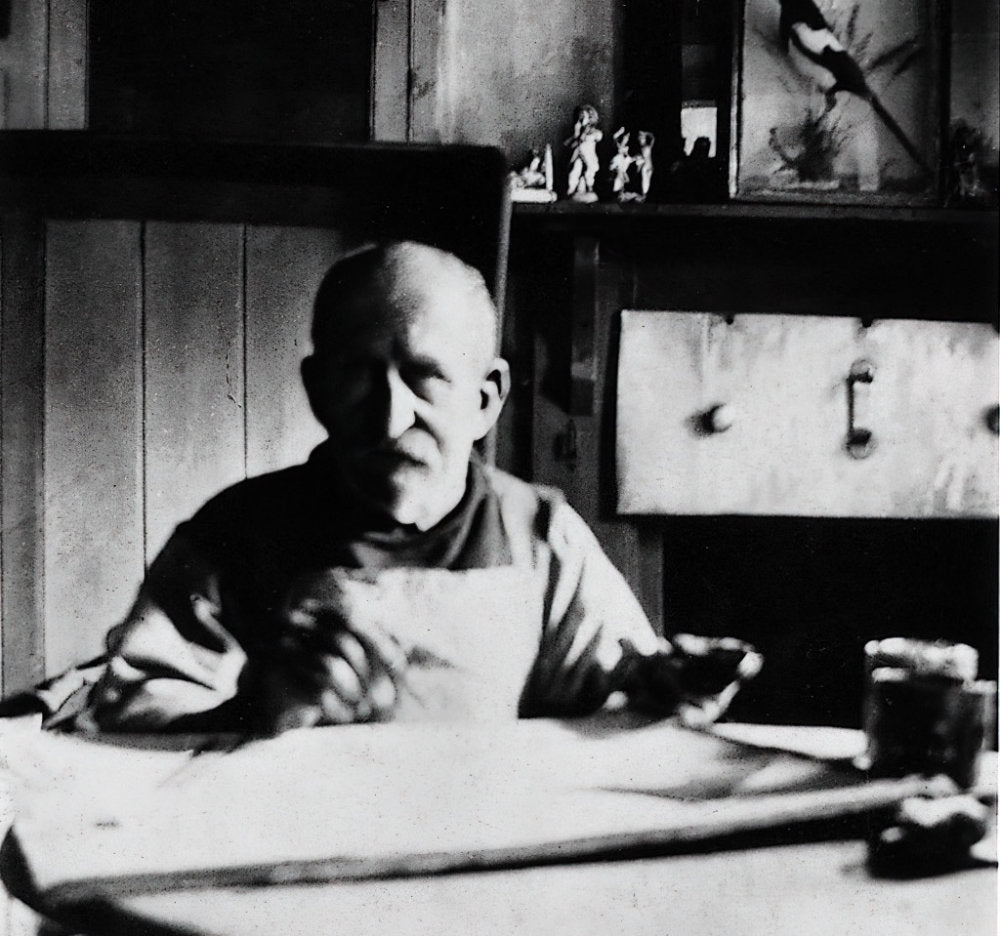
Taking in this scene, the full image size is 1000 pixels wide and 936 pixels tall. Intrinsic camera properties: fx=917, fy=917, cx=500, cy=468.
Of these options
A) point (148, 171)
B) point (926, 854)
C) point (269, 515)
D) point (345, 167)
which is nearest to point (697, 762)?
point (926, 854)

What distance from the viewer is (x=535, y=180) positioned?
0.92 m

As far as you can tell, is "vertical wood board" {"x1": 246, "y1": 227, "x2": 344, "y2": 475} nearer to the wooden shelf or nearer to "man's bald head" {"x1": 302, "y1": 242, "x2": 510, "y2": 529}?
"man's bald head" {"x1": 302, "y1": 242, "x2": 510, "y2": 529}

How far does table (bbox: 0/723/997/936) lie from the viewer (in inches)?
29.1

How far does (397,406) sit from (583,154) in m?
0.32

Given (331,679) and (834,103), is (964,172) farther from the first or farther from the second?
(331,679)

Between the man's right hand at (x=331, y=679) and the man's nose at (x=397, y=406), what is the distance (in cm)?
20

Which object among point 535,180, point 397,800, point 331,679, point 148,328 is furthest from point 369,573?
point 535,180

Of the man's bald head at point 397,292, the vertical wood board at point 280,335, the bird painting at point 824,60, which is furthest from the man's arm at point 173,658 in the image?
the bird painting at point 824,60

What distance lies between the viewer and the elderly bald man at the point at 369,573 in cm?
88

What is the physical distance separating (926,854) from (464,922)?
0.40m

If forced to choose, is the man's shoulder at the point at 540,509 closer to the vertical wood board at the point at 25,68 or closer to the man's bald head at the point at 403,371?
the man's bald head at the point at 403,371

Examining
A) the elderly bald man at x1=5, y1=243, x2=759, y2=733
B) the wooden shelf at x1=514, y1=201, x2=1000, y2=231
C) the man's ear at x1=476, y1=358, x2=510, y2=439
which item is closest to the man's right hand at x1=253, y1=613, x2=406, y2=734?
the elderly bald man at x1=5, y1=243, x2=759, y2=733

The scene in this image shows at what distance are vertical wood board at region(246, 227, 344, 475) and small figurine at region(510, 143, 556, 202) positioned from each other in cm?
18

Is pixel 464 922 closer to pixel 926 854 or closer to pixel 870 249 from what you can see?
pixel 926 854
